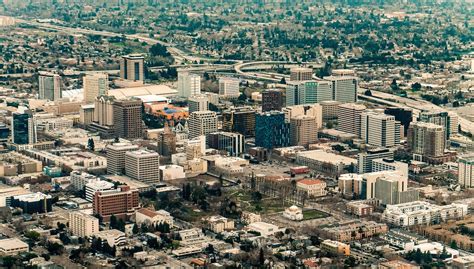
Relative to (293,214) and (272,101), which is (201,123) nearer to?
(272,101)

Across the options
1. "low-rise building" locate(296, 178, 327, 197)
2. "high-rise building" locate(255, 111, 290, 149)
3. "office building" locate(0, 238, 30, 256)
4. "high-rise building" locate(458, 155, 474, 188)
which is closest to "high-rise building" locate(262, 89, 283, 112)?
"high-rise building" locate(255, 111, 290, 149)

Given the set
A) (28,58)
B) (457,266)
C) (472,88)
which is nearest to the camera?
(457,266)

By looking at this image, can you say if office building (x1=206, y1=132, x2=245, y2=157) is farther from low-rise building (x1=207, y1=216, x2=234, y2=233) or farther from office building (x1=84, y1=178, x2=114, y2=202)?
low-rise building (x1=207, y1=216, x2=234, y2=233)

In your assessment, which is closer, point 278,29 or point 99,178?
point 99,178

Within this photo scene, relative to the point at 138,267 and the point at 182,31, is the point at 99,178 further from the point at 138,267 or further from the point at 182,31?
the point at 182,31

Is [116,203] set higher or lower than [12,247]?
higher

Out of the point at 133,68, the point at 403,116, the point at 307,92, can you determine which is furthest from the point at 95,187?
the point at 133,68

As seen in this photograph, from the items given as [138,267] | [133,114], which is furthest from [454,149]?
[138,267]
